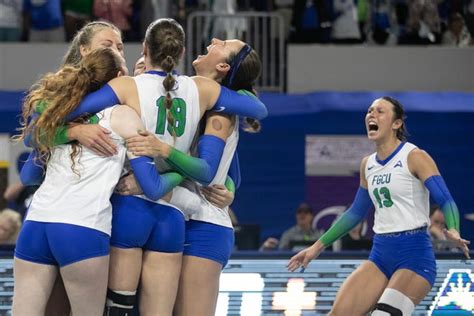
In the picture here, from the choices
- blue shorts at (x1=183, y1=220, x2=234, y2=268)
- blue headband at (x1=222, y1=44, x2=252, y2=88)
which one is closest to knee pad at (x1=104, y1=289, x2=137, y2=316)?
blue shorts at (x1=183, y1=220, x2=234, y2=268)

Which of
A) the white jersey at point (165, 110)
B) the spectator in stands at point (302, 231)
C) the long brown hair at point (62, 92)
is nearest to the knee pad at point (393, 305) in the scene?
the white jersey at point (165, 110)

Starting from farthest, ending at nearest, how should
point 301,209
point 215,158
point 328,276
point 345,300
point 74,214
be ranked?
point 301,209 < point 328,276 < point 345,300 < point 215,158 < point 74,214

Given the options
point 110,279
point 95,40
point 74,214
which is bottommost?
point 110,279

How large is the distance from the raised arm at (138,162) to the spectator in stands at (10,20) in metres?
8.77

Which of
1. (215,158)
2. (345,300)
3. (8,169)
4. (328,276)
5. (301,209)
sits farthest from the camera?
(8,169)

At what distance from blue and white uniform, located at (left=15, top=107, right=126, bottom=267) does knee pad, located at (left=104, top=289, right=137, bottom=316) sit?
25 cm

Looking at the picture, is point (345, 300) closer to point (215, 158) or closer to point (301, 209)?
point (215, 158)

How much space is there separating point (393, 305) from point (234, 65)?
74.2 inches

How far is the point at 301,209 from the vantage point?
1203 centimetres

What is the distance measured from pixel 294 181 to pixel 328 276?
251 inches

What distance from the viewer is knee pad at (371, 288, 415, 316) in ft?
22.0

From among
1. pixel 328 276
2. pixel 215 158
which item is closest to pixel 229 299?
pixel 328 276

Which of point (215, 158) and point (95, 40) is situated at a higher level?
point (95, 40)

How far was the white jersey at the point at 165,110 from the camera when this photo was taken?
5.17m
